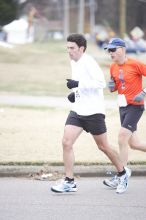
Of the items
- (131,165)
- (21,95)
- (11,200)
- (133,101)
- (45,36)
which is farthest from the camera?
(45,36)

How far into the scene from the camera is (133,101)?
848cm

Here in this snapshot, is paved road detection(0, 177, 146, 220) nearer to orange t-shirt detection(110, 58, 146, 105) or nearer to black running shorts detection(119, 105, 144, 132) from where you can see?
black running shorts detection(119, 105, 144, 132)

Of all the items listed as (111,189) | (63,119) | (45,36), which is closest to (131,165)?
(111,189)

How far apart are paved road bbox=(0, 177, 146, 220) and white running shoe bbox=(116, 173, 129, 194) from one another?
76mm

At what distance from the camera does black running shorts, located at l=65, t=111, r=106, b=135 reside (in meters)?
8.20

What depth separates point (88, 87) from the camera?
26.6 ft

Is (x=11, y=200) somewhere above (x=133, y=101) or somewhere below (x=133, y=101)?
below

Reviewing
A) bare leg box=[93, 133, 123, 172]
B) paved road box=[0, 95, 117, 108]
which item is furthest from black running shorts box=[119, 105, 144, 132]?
paved road box=[0, 95, 117, 108]

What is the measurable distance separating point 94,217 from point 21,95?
40.5ft

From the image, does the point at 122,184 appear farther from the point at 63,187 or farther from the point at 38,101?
the point at 38,101

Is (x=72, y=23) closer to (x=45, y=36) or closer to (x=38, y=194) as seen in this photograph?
(x=45, y=36)

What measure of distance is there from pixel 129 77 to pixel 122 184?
4.13ft

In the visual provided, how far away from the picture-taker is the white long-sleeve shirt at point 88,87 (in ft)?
26.6

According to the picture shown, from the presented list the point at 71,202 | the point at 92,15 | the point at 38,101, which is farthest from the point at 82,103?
the point at 92,15
